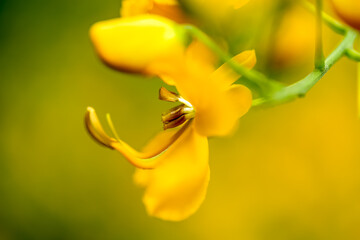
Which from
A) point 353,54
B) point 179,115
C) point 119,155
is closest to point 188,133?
point 179,115

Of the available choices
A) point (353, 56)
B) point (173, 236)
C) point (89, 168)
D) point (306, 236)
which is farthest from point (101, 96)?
point (353, 56)

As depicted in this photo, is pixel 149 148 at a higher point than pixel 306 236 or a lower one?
lower

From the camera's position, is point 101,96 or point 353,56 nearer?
point 353,56

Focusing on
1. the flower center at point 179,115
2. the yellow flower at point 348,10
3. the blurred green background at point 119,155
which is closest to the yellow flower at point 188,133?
the flower center at point 179,115

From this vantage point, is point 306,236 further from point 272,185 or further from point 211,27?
point 211,27

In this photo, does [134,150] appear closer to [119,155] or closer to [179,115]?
[179,115]

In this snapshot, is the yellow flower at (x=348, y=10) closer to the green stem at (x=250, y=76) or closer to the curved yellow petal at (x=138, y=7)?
the green stem at (x=250, y=76)

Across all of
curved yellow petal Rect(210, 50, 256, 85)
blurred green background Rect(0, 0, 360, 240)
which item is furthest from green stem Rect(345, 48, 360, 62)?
blurred green background Rect(0, 0, 360, 240)

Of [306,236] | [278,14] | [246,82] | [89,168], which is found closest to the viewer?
[246,82]
